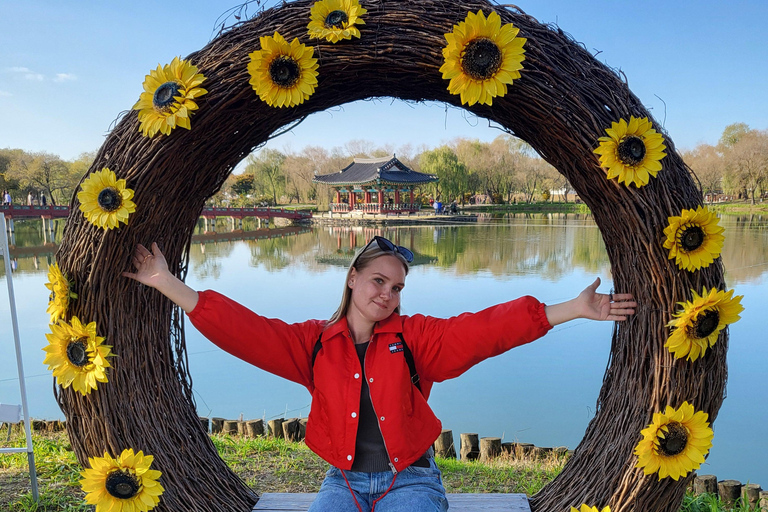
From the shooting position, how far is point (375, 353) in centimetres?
175

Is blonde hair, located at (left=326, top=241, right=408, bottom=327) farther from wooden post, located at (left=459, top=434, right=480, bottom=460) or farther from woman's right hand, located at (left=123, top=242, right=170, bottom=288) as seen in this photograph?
wooden post, located at (left=459, top=434, right=480, bottom=460)

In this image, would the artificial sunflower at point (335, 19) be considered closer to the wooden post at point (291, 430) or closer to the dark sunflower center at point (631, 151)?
the dark sunflower center at point (631, 151)

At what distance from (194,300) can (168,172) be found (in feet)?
1.46

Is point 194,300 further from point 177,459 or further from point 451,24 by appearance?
point 451,24

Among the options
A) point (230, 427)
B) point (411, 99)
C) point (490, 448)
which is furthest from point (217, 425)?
point (411, 99)

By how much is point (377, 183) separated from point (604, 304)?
28689 mm

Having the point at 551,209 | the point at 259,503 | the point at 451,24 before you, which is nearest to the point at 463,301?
the point at 259,503

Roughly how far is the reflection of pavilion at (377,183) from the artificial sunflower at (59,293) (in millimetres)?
27940

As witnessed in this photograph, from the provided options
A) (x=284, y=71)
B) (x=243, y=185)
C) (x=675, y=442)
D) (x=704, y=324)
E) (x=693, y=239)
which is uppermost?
(x=243, y=185)

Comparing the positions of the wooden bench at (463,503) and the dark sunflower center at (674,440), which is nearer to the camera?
the dark sunflower center at (674,440)

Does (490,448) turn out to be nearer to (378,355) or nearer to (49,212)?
(378,355)

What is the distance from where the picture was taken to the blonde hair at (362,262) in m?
1.77

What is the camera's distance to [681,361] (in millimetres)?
1597

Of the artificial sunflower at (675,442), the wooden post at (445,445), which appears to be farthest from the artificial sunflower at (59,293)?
the wooden post at (445,445)
